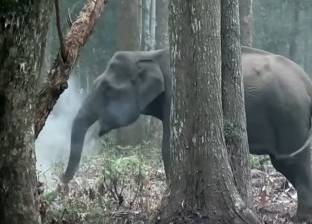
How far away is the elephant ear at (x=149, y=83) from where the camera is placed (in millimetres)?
11102

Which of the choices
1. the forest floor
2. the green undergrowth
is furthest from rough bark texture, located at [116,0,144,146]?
the green undergrowth

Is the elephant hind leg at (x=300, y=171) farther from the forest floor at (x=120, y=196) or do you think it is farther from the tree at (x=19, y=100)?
the tree at (x=19, y=100)

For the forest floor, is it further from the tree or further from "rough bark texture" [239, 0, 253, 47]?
"rough bark texture" [239, 0, 253, 47]

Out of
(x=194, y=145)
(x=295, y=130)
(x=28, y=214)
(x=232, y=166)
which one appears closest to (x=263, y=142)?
(x=295, y=130)

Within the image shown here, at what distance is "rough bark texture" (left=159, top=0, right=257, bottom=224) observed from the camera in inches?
276

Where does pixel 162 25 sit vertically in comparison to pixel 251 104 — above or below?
above

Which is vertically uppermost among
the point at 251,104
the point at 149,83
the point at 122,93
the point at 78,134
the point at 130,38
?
the point at 130,38

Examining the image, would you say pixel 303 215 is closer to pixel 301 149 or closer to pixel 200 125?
pixel 301 149

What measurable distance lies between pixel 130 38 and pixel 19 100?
1347cm

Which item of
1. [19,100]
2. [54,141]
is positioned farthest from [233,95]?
[54,141]

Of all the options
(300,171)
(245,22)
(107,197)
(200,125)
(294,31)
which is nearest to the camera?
(200,125)

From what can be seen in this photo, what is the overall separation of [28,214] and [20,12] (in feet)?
3.80

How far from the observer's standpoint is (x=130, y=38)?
17.9 m

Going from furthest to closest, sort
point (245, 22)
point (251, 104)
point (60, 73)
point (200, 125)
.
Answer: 1. point (245, 22)
2. point (251, 104)
3. point (200, 125)
4. point (60, 73)
